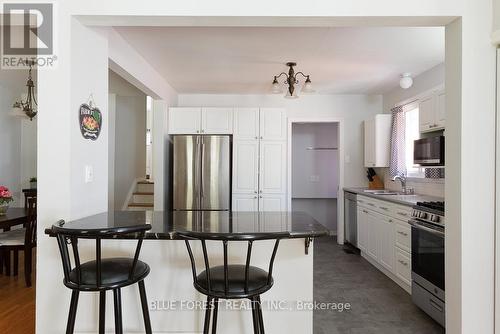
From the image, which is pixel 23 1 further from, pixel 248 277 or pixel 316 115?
pixel 316 115

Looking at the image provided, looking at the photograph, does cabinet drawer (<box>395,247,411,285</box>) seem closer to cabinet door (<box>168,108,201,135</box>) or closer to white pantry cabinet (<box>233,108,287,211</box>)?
white pantry cabinet (<box>233,108,287,211</box>)

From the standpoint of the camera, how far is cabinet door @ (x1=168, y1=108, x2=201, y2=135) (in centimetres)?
429

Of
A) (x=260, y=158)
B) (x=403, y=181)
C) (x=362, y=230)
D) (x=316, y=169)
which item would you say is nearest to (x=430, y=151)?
(x=403, y=181)

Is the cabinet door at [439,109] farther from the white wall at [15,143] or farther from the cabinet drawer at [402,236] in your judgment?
the white wall at [15,143]

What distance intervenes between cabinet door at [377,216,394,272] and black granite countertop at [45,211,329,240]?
1.69 m

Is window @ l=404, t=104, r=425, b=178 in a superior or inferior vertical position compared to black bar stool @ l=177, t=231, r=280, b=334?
superior

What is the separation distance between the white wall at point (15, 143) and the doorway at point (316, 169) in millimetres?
4729

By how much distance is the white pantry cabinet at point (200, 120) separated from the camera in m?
4.30

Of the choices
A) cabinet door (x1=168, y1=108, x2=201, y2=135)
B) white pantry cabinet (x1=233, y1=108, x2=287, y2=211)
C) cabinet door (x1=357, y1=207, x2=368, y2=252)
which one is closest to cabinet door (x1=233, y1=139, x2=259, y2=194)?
white pantry cabinet (x1=233, y1=108, x2=287, y2=211)

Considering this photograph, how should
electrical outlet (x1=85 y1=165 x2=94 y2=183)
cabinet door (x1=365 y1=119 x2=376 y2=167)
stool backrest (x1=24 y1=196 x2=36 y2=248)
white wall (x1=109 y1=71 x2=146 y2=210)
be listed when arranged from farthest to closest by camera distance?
white wall (x1=109 y1=71 x2=146 y2=210)
cabinet door (x1=365 y1=119 x2=376 y2=167)
stool backrest (x1=24 y1=196 x2=36 y2=248)
electrical outlet (x1=85 y1=165 x2=94 y2=183)

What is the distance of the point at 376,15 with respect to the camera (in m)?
1.78

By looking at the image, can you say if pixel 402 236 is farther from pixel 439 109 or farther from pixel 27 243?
pixel 27 243

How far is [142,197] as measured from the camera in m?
5.04

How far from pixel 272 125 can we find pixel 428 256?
8.50 ft
